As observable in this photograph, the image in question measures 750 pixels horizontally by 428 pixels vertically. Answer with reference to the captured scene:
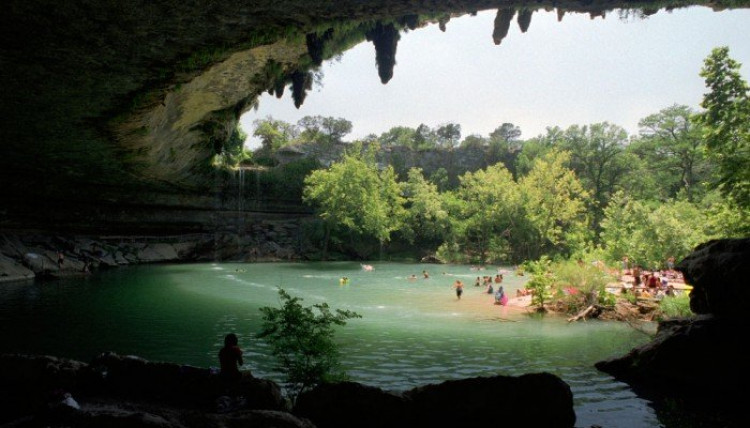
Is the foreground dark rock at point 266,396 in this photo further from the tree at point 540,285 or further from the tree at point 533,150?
the tree at point 533,150

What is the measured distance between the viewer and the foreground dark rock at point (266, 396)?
6742mm

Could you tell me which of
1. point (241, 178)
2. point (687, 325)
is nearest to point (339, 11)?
point (687, 325)

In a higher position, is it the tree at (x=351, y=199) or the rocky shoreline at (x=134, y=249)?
the tree at (x=351, y=199)

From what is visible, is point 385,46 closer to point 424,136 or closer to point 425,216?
point 425,216

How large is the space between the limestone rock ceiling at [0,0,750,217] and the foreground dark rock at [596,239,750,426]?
5170 millimetres

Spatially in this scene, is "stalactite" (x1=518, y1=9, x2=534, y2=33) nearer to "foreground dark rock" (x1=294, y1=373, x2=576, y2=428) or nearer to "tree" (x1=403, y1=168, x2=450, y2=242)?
"foreground dark rock" (x1=294, y1=373, x2=576, y2=428)

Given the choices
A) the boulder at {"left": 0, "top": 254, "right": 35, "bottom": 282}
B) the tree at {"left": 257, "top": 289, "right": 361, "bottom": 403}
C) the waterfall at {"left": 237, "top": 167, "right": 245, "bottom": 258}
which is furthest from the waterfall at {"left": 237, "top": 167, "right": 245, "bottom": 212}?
the tree at {"left": 257, "top": 289, "right": 361, "bottom": 403}

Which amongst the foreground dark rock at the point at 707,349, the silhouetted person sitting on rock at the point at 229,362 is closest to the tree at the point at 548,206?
the foreground dark rock at the point at 707,349

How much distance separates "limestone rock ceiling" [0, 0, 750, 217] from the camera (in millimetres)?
6238

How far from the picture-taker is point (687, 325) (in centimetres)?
1014

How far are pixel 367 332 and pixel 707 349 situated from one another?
9010mm

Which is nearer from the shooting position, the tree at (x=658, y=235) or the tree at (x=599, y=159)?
the tree at (x=658, y=235)

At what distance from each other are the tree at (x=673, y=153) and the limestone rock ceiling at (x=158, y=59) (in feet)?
152

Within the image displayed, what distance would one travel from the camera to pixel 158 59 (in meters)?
7.76
